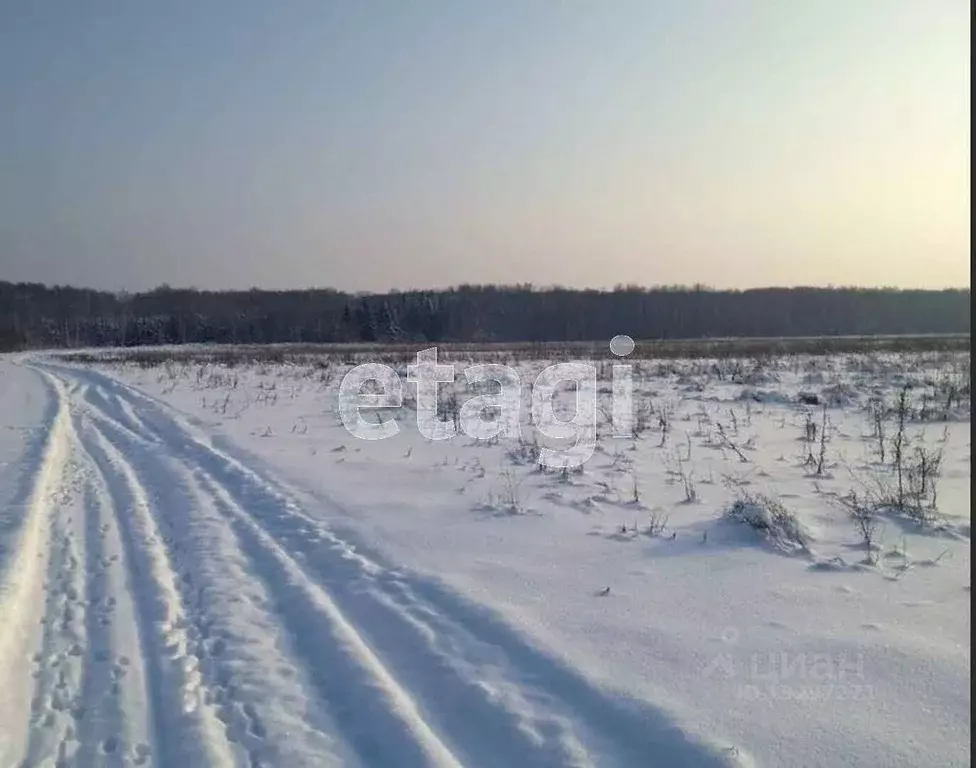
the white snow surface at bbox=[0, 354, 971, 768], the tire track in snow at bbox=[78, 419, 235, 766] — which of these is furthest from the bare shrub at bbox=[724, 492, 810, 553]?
the tire track in snow at bbox=[78, 419, 235, 766]

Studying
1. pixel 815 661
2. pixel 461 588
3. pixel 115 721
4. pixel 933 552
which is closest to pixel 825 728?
pixel 815 661

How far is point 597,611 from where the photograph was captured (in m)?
4.79

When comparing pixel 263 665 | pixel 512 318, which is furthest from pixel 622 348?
pixel 512 318

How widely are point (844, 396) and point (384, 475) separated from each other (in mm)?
11330

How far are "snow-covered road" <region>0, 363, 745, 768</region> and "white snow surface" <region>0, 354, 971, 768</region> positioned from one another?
17 millimetres

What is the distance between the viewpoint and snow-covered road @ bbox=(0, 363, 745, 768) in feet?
10.7

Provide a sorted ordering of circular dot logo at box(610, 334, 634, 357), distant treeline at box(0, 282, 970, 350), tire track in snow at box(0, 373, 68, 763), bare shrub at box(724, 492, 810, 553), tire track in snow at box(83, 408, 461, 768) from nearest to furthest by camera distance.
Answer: tire track in snow at box(83, 408, 461, 768) → tire track in snow at box(0, 373, 68, 763) → bare shrub at box(724, 492, 810, 553) → circular dot logo at box(610, 334, 634, 357) → distant treeline at box(0, 282, 970, 350)

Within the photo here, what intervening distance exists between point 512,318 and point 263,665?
103m

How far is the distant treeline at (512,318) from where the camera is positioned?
299 feet

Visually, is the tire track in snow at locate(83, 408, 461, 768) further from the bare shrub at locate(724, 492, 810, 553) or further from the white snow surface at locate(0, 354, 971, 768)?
the bare shrub at locate(724, 492, 810, 553)

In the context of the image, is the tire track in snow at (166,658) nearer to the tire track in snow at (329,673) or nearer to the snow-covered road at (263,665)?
the snow-covered road at (263,665)

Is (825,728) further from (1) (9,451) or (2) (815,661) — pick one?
(1) (9,451)

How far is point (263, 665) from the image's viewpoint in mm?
4086

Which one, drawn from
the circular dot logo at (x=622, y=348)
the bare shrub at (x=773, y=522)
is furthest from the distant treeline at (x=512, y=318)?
the bare shrub at (x=773, y=522)
